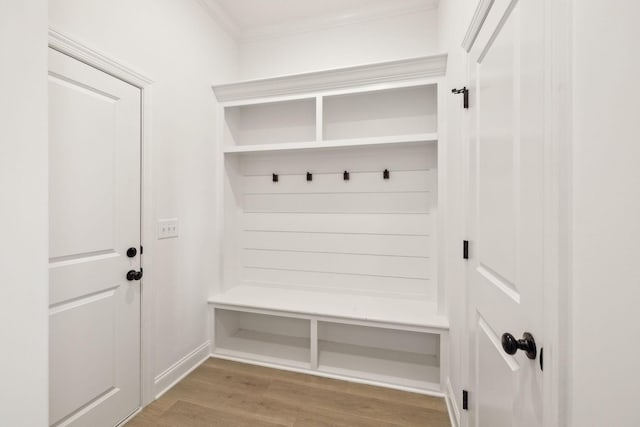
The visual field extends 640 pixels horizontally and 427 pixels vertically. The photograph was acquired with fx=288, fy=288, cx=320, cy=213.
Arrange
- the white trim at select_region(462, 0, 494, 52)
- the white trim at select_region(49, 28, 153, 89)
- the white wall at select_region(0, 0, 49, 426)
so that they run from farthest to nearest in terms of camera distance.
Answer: the white trim at select_region(49, 28, 153, 89) → the white trim at select_region(462, 0, 494, 52) → the white wall at select_region(0, 0, 49, 426)

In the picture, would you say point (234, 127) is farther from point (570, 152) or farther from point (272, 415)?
point (570, 152)

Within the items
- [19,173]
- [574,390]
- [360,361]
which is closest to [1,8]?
[19,173]

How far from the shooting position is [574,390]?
0.61m

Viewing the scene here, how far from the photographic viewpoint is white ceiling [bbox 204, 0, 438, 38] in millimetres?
2480

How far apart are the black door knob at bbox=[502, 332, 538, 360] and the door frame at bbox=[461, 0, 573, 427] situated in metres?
0.08

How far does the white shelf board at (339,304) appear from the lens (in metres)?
2.14

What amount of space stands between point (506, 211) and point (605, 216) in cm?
50

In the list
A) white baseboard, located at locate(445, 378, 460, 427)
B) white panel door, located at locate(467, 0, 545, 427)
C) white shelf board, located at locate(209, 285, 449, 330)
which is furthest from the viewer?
white shelf board, located at locate(209, 285, 449, 330)

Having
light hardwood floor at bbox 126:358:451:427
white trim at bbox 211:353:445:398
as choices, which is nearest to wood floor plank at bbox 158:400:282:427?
light hardwood floor at bbox 126:358:451:427

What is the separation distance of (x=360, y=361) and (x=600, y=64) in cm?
242

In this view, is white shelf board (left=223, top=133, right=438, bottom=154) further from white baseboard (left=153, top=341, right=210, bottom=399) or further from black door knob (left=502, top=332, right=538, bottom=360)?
white baseboard (left=153, top=341, right=210, bottom=399)

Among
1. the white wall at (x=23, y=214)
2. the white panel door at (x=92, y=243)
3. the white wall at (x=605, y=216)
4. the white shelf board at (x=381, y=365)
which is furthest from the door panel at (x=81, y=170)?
the white wall at (x=605, y=216)

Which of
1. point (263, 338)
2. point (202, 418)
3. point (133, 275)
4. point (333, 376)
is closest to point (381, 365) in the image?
point (333, 376)

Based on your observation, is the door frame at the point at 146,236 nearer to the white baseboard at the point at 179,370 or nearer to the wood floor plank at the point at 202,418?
the white baseboard at the point at 179,370
